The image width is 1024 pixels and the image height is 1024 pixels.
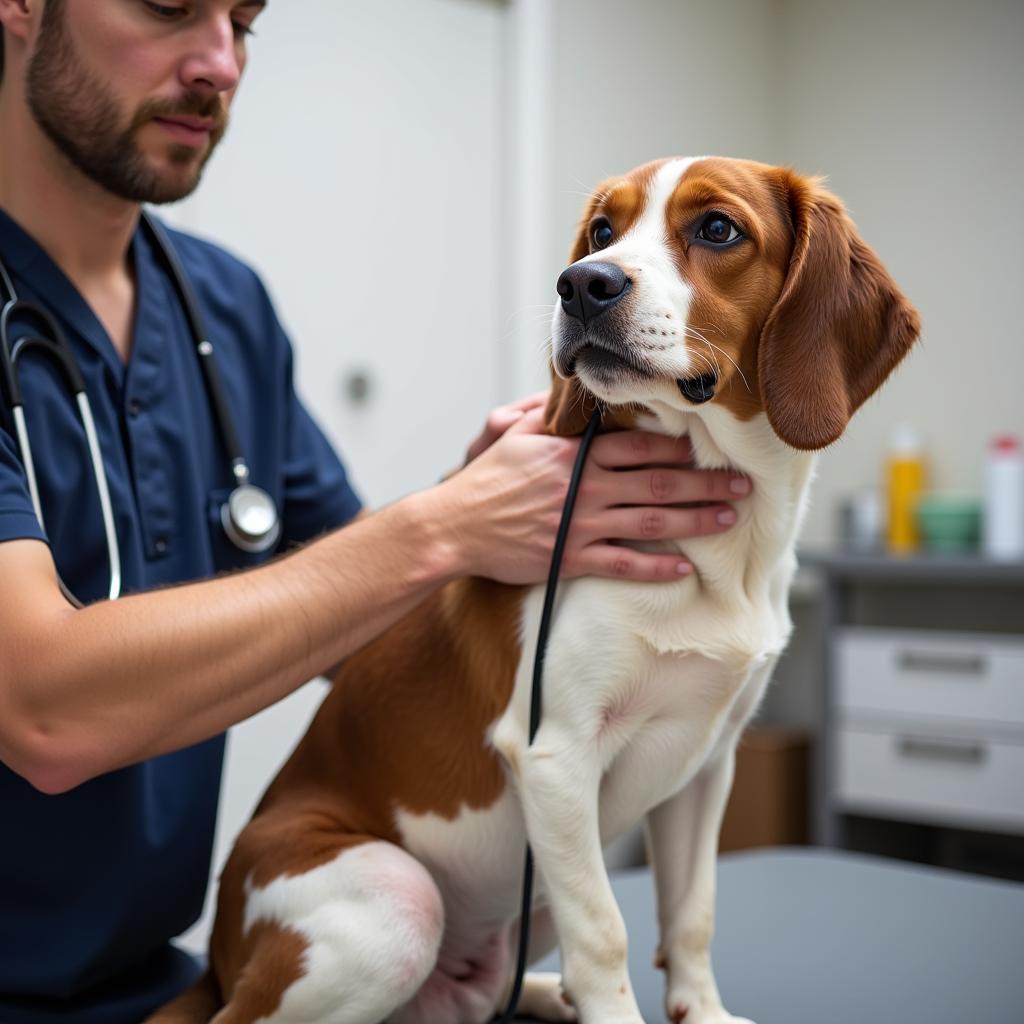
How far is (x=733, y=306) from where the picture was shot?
1.03 metres

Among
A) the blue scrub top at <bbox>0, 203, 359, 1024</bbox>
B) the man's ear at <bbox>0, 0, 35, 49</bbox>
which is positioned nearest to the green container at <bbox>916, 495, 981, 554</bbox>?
the blue scrub top at <bbox>0, 203, 359, 1024</bbox>

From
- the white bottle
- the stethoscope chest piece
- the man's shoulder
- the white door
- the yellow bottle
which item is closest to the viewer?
the stethoscope chest piece

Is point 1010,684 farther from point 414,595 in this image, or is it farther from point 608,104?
point 414,595

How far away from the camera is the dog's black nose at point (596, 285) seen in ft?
3.15

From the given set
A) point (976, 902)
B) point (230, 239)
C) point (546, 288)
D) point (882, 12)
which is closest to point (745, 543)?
point (976, 902)

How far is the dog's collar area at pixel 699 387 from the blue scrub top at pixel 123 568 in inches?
21.5

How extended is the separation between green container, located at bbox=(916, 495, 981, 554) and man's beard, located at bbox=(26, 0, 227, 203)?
2452mm

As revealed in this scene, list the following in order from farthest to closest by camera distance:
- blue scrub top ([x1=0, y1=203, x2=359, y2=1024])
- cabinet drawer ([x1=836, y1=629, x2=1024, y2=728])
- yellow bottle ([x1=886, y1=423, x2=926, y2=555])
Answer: yellow bottle ([x1=886, y1=423, x2=926, y2=555]), cabinet drawer ([x1=836, y1=629, x2=1024, y2=728]), blue scrub top ([x1=0, y1=203, x2=359, y2=1024])

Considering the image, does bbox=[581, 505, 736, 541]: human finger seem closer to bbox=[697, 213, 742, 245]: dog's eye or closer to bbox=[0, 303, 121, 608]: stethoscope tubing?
bbox=[697, 213, 742, 245]: dog's eye

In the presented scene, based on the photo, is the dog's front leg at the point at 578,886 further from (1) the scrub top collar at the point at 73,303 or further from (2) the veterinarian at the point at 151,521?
(1) the scrub top collar at the point at 73,303

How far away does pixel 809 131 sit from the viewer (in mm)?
3826

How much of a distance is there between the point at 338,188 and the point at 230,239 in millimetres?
330

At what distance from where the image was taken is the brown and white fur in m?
0.99

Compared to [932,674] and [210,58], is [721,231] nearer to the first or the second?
[210,58]
